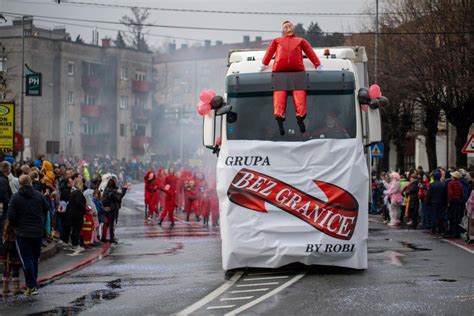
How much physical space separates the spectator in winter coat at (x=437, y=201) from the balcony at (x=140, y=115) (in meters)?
65.0

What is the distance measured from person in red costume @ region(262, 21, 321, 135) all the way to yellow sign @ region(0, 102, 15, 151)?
10608 millimetres

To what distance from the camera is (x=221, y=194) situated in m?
16.4

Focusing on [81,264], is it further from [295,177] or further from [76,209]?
[295,177]

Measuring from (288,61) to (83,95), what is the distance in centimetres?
6844

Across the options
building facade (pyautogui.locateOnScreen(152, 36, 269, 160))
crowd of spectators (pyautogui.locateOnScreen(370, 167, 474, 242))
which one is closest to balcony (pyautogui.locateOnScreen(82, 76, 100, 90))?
building facade (pyautogui.locateOnScreen(152, 36, 269, 160))

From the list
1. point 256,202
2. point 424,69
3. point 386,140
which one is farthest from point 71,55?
point 256,202

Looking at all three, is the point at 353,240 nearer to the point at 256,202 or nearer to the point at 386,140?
the point at 256,202

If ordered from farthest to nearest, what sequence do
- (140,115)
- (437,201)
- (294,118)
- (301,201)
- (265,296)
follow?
(140,115)
(437,201)
(294,118)
(301,201)
(265,296)

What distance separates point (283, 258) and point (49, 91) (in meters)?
64.1

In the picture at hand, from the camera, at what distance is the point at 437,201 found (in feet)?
89.2

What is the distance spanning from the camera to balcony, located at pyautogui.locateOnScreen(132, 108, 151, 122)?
→ 300 feet

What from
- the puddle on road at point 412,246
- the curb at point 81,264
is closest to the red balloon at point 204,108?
the curb at point 81,264

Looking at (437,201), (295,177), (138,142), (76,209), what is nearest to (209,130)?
(295,177)

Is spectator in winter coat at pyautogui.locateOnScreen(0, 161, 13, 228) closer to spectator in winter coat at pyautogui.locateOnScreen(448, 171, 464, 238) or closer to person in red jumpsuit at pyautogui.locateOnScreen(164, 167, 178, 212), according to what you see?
spectator in winter coat at pyautogui.locateOnScreen(448, 171, 464, 238)
